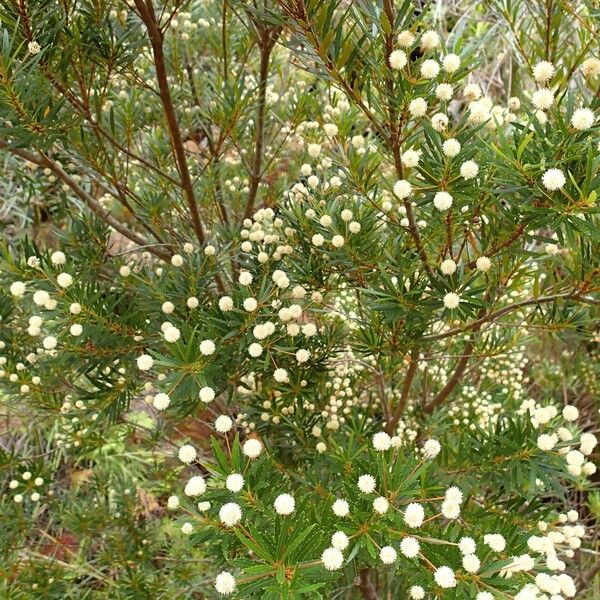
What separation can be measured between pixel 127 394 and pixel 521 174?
2.74ft

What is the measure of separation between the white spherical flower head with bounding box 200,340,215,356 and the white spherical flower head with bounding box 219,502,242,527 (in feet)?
0.79

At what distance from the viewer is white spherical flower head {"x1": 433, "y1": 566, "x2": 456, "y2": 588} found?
0.63 meters

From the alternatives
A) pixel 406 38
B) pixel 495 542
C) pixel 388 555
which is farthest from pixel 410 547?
pixel 406 38

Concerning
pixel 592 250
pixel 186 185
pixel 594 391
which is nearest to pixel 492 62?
pixel 594 391

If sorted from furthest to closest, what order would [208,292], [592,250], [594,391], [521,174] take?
1. [594,391]
2. [208,292]
3. [592,250]
4. [521,174]

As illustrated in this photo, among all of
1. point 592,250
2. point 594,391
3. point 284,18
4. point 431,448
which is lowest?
point 594,391

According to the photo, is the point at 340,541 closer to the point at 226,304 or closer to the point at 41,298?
the point at 226,304

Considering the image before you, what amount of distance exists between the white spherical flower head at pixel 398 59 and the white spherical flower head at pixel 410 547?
0.55 meters

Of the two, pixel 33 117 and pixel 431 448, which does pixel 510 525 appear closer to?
pixel 431 448

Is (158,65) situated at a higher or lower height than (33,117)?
higher

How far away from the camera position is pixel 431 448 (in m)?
0.82

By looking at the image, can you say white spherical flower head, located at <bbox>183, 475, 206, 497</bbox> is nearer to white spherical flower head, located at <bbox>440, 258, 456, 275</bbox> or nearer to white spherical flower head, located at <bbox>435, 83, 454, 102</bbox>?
white spherical flower head, located at <bbox>440, 258, 456, 275</bbox>

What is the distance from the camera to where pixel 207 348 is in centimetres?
83

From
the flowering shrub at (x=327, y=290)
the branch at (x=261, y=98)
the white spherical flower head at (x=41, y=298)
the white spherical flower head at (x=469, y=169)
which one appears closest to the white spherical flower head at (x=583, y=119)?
the flowering shrub at (x=327, y=290)
